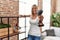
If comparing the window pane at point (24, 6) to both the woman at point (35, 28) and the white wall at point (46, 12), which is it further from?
the white wall at point (46, 12)

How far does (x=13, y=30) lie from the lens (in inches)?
131

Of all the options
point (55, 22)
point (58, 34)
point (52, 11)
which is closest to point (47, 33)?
point (58, 34)

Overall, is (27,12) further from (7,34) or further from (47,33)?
(7,34)

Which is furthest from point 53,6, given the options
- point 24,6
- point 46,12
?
point 24,6

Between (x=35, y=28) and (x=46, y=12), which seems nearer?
(x=35, y=28)

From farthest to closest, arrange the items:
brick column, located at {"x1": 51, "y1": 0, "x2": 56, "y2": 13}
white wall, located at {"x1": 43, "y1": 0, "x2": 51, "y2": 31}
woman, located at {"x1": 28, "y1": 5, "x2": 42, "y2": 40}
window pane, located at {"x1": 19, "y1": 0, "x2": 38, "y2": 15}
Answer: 1. brick column, located at {"x1": 51, "y1": 0, "x2": 56, "y2": 13}
2. white wall, located at {"x1": 43, "y1": 0, "x2": 51, "y2": 31}
3. window pane, located at {"x1": 19, "y1": 0, "x2": 38, "y2": 15}
4. woman, located at {"x1": 28, "y1": 5, "x2": 42, "y2": 40}

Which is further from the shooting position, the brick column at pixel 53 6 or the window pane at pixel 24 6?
the brick column at pixel 53 6

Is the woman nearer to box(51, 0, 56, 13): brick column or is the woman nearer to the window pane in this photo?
the window pane

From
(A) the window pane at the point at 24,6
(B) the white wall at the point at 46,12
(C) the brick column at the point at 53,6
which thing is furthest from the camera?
(C) the brick column at the point at 53,6

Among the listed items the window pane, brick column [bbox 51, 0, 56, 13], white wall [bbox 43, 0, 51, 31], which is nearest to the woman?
the window pane

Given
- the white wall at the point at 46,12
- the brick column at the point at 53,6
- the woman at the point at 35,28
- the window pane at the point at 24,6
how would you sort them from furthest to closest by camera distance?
1. the brick column at the point at 53,6
2. the white wall at the point at 46,12
3. the window pane at the point at 24,6
4. the woman at the point at 35,28

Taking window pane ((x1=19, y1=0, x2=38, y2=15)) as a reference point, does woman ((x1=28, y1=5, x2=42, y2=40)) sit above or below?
below

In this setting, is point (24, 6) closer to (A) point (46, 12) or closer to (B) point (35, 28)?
(B) point (35, 28)

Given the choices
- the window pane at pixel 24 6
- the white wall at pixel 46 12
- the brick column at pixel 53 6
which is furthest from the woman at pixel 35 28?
the brick column at pixel 53 6
